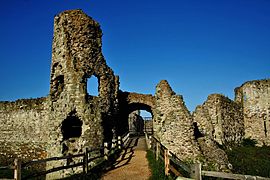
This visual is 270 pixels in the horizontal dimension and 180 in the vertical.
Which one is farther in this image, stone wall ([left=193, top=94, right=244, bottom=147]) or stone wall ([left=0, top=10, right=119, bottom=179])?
stone wall ([left=193, top=94, right=244, bottom=147])

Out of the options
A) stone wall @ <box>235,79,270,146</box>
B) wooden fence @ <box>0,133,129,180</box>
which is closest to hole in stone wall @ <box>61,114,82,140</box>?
wooden fence @ <box>0,133,129,180</box>

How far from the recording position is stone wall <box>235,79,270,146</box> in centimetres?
2427

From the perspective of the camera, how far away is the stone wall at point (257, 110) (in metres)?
24.3

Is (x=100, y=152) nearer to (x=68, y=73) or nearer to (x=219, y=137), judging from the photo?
(x=68, y=73)

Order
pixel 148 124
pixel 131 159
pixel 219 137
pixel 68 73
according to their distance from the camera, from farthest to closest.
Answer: pixel 148 124
pixel 219 137
pixel 68 73
pixel 131 159

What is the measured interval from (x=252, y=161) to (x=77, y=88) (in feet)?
38.1

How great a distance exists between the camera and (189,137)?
13812 mm

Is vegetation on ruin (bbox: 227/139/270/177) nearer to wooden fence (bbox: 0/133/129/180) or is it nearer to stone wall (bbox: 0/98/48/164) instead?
wooden fence (bbox: 0/133/129/180)

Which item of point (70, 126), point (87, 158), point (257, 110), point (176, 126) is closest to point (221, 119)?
point (257, 110)

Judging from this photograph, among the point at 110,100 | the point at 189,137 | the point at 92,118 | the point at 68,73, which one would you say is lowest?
the point at 189,137

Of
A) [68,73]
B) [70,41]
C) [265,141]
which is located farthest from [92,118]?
[265,141]

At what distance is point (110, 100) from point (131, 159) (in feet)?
14.9

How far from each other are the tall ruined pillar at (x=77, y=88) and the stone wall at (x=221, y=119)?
5.91 meters

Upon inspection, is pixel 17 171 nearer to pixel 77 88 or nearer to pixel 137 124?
pixel 77 88
